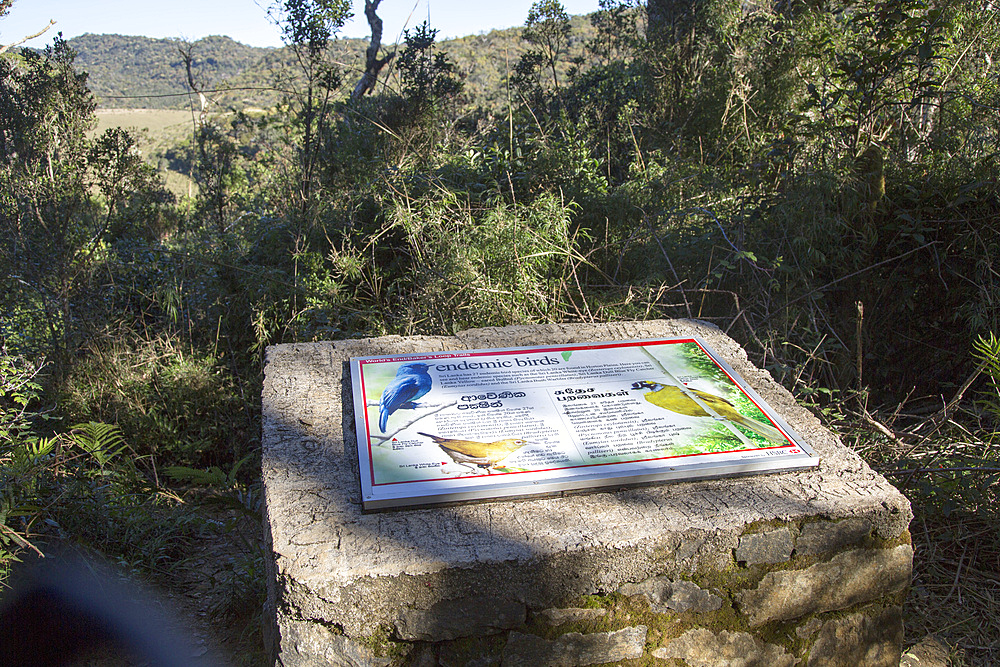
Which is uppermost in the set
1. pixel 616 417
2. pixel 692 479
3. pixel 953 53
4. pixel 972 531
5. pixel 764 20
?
pixel 764 20

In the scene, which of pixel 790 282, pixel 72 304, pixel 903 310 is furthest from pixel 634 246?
pixel 72 304

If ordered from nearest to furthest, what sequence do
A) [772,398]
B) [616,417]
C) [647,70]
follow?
[616,417] < [772,398] < [647,70]

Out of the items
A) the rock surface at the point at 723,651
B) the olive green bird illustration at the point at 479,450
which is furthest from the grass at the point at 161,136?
the rock surface at the point at 723,651

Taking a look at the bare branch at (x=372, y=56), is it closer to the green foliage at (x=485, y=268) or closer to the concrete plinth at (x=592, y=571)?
the green foliage at (x=485, y=268)

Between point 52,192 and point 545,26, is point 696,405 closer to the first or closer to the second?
point 52,192

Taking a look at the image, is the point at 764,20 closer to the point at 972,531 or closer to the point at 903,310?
the point at 903,310

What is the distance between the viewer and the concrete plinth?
151cm

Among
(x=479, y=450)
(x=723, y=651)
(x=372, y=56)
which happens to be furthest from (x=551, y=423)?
(x=372, y=56)

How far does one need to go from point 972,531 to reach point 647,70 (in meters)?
5.47

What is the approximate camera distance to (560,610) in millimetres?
1606

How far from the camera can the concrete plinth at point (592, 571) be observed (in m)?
1.51

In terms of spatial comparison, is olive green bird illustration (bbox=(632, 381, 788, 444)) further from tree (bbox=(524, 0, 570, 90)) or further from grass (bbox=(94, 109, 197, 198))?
grass (bbox=(94, 109, 197, 198))

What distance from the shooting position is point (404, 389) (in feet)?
6.77

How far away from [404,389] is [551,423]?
46 cm
